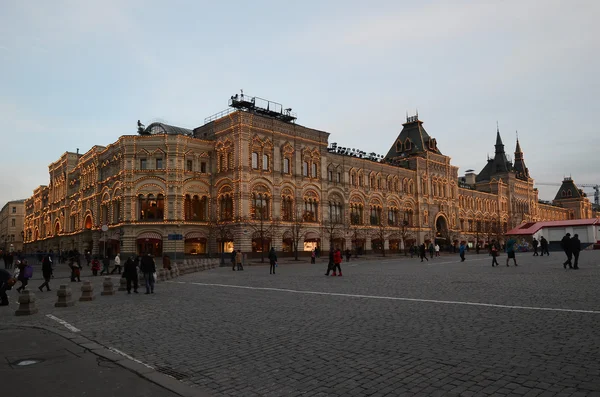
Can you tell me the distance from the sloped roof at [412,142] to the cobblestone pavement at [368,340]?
214 feet

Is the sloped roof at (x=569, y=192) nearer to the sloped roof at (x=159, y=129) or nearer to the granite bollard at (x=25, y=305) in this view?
the sloped roof at (x=159, y=129)

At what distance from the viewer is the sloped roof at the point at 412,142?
78125 mm

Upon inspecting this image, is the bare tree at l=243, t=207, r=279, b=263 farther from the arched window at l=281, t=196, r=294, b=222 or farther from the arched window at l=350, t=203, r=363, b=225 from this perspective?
the arched window at l=350, t=203, r=363, b=225

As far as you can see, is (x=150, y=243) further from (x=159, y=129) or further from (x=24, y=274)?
(x=24, y=274)

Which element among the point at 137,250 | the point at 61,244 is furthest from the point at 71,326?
the point at 61,244

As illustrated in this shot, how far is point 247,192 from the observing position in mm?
51344

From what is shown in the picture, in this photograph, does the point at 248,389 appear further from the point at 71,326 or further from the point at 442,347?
the point at 71,326

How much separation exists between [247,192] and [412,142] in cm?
3868

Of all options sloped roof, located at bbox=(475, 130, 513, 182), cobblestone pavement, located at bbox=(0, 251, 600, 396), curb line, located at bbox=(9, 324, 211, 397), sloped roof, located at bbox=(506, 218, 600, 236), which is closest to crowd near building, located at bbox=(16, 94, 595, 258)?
sloped roof, located at bbox=(506, 218, 600, 236)

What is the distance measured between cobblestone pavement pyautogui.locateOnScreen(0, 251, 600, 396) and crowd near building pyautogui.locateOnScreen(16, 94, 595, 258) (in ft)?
86.2

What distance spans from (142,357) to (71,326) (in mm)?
4365

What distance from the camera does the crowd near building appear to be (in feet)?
170

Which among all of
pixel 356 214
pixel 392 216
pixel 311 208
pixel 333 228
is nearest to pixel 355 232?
pixel 356 214

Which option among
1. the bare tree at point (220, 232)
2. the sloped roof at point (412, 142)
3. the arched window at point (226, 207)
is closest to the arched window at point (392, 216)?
the sloped roof at point (412, 142)
